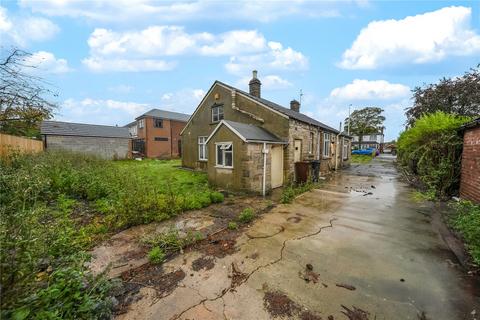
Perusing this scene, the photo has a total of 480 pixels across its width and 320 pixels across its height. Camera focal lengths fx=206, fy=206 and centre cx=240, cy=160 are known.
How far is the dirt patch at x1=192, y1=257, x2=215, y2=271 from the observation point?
3.52 metres

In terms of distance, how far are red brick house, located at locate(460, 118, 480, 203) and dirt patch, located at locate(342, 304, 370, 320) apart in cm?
580

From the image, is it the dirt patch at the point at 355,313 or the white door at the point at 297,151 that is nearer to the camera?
the dirt patch at the point at 355,313

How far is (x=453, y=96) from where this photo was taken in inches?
613

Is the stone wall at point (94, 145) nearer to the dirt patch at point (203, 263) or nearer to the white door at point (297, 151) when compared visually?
the white door at point (297, 151)

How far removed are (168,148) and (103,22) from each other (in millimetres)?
22877

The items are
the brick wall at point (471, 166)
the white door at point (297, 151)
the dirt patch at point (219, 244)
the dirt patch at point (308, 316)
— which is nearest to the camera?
the dirt patch at point (308, 316)

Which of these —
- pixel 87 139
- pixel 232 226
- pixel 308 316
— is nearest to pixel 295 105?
pixel 232 226

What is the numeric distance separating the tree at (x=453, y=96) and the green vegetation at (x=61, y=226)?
59.0ft

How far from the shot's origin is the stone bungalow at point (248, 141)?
887 cm

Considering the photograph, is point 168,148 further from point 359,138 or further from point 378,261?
point 359,138

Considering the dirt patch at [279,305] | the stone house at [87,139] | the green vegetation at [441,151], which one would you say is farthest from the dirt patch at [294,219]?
the stone house at [87,139]

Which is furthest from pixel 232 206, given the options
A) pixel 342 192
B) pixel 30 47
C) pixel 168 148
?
pixel 168 148

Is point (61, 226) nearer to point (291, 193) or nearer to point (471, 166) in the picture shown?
point (291, 193)

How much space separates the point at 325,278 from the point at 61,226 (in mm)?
5245
